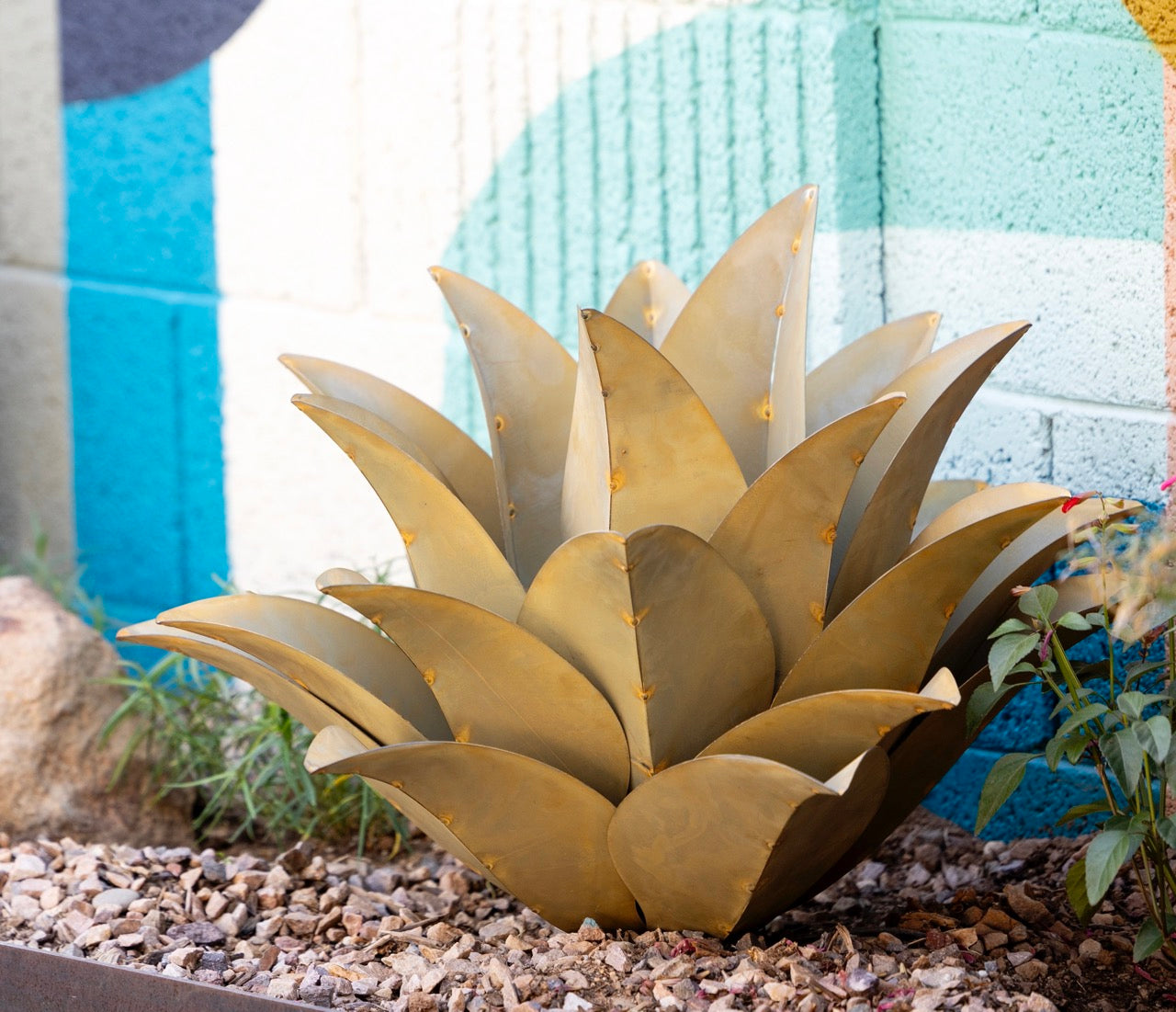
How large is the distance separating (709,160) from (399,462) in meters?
0.85

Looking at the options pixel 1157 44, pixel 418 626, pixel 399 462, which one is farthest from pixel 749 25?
pixel 418 626

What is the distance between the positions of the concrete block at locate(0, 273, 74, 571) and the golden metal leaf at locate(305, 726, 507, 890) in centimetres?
146

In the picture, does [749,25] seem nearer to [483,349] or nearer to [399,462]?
[483,349]

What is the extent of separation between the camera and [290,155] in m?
2.04

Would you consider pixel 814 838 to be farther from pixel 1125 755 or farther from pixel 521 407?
pixel 521 407

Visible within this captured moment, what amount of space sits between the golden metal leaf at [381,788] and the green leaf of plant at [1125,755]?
19.1 inches

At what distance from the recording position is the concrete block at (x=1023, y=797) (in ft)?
4.70

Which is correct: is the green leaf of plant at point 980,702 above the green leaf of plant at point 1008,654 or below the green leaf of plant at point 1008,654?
below

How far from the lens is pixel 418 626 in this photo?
98cm

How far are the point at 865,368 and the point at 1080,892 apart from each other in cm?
48

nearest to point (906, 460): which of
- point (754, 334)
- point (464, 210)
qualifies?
point (754, 334)

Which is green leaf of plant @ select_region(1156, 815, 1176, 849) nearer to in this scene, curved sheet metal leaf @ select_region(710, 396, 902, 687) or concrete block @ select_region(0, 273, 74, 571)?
curved sheet metal leaf @ select_region(710, 396, 902, 687)

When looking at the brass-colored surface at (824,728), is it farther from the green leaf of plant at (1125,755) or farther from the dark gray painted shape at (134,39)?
the dark gray painted shape at (134,39)

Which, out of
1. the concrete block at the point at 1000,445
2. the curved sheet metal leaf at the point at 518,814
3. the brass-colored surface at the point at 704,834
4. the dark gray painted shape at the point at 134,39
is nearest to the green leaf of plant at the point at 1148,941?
the brass-colored surface at the point at 704,834
